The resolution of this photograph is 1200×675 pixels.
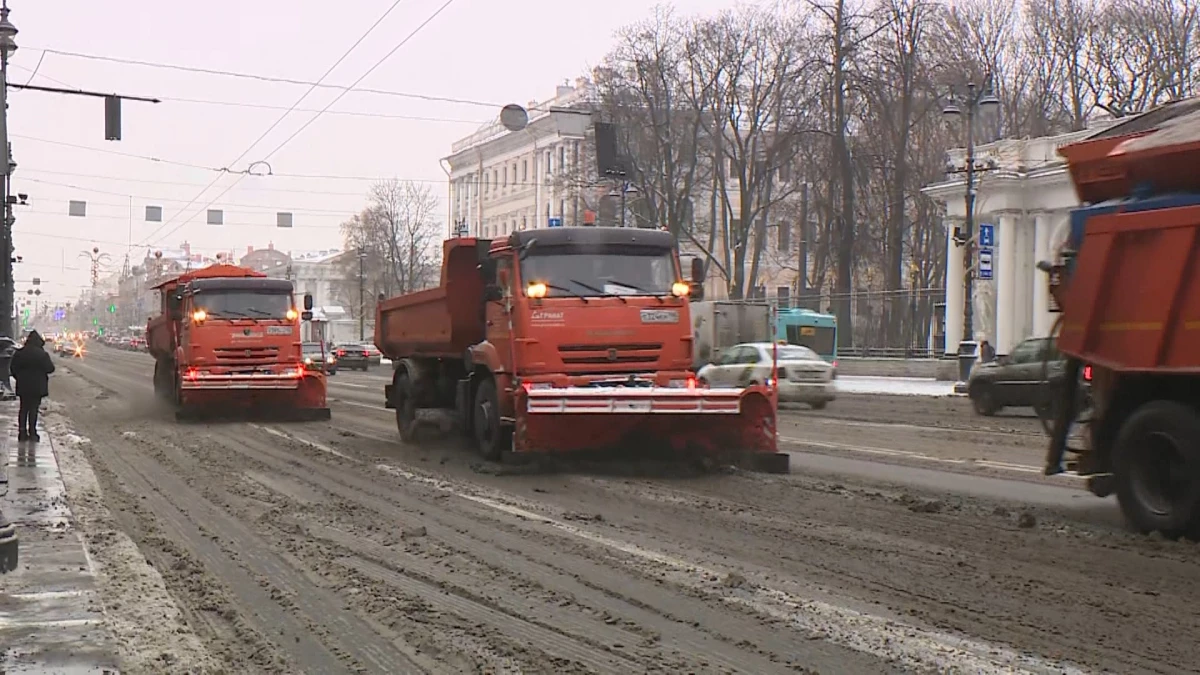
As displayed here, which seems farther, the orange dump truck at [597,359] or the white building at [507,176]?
the white building at [507,176]

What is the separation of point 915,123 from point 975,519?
43547mm

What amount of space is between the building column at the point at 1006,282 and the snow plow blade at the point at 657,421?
1426 inches

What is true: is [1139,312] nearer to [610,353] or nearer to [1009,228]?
[610,353]

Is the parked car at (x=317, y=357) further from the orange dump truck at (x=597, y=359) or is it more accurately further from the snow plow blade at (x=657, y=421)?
the snow plow blade at (x=657, y=421)

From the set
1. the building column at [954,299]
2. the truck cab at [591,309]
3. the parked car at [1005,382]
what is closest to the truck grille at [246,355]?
the truck cab at [591,309]

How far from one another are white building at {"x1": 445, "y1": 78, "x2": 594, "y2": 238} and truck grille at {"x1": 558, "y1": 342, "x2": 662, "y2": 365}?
6454 centimetres

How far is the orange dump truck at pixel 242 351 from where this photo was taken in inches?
886

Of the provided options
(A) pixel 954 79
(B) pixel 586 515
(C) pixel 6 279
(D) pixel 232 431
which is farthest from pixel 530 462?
(A) pixel 954 79

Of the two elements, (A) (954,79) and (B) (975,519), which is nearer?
(B) (975,519)

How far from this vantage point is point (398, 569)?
27.2 ft

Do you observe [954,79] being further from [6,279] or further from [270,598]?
[270,598]

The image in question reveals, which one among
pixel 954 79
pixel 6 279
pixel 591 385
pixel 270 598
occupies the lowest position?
pixel 270 598

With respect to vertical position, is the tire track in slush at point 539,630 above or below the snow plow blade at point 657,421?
below

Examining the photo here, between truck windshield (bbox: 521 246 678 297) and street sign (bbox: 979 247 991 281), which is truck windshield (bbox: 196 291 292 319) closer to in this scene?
truck windshield (bbox: 521 246 678 297)
